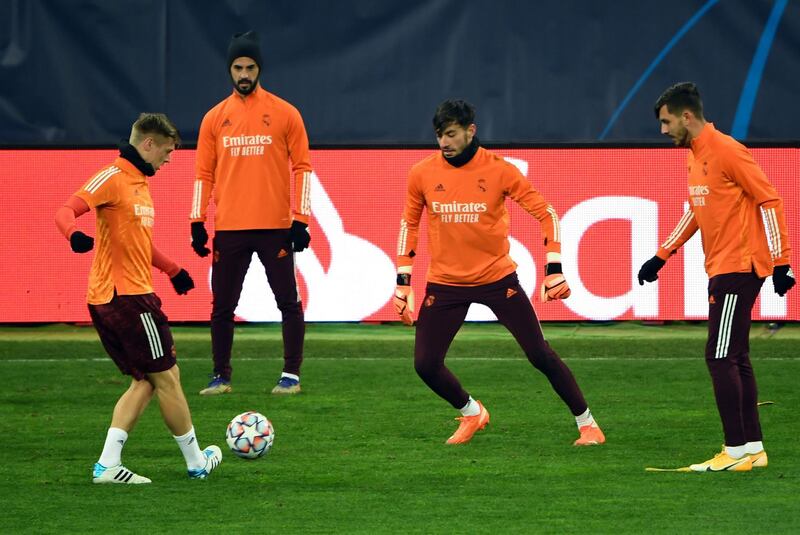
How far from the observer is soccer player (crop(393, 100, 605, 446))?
26.5 feet

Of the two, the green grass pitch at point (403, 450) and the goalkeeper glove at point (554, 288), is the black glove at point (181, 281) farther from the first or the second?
the goalkeeper glove at point (554, 288)

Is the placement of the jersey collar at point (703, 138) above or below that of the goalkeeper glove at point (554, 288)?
above

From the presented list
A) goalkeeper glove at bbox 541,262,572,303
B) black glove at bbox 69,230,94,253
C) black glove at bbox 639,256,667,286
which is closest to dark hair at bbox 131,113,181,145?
black glove at bbox 69,230,94,253

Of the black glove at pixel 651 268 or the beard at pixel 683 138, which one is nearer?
the beard at pixel 683 138

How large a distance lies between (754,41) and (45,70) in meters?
6.68

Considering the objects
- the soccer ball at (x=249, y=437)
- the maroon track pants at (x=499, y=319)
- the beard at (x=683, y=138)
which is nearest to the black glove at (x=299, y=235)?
the maroon track pants at (x=499, y=319)

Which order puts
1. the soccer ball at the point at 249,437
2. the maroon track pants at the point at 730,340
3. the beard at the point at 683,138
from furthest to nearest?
the soccer ball at the point at 249,437 → the beard at the point at 683,138 → the maroon track pants at the point at 730,340

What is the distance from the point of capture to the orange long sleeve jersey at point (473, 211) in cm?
809

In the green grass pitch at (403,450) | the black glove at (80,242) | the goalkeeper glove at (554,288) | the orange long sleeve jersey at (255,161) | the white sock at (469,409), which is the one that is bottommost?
the green grass pitch at (403,450)

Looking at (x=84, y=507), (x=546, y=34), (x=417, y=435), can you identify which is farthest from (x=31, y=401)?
(x=546, y=34)

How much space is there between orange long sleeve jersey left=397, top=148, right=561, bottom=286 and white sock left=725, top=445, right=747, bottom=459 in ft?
4.71

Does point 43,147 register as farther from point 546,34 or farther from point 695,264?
point 695,264

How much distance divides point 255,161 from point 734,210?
163 inches

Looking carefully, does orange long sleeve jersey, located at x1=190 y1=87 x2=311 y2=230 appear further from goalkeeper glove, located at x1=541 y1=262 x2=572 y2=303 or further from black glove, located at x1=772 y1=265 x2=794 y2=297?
black glove, located at x1=772 y1=265 x2=794 y2=297
